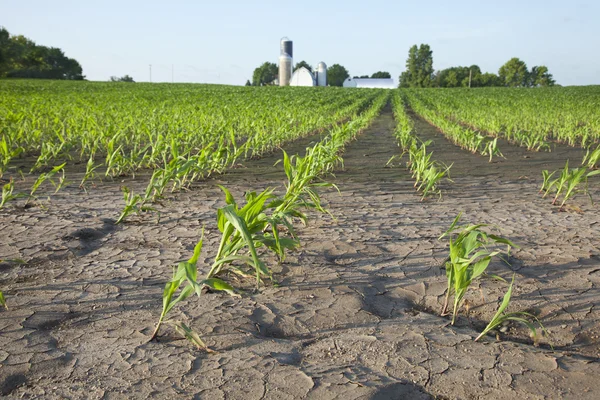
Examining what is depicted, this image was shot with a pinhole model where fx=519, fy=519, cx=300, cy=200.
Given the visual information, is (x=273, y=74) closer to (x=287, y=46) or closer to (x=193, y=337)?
(x=287, y=46)

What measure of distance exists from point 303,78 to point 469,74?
26442mm

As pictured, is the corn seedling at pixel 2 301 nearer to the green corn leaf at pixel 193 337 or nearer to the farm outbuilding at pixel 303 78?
the green corn leaf at pixel 193 337

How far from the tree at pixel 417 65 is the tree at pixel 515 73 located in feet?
41.1

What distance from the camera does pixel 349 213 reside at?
161 inches

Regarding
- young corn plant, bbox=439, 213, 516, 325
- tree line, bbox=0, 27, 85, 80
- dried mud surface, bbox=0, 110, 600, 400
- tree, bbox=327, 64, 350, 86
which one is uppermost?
tree, bbox=327, 64, 350, 86

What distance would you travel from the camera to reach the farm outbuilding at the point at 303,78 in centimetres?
7738

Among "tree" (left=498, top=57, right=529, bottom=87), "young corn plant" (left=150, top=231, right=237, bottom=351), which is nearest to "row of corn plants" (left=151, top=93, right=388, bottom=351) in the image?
"young corn plant" (left=150, top=231, right=237, bottom=351)

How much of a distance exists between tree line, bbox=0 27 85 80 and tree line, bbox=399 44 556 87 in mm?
50215

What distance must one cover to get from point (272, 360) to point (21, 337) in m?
0.96

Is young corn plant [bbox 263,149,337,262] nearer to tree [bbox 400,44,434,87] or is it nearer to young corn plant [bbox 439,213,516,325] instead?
young corn plant [bbox 439,213,516,325]

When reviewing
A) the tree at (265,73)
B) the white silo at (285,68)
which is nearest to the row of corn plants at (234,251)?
the white silo at (285,68)

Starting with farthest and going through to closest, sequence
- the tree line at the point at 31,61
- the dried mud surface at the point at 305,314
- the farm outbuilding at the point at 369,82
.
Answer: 1. the farm outbuilding at the point at 369,82
2. the tree line at the point at 31,61
3. the dried mud surface at the point at 305,314

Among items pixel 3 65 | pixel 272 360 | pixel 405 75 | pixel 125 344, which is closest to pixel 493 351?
pixel 272 360

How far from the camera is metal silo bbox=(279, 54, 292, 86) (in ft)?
244
